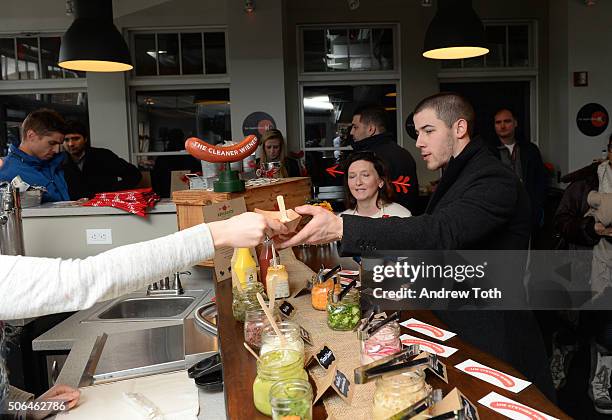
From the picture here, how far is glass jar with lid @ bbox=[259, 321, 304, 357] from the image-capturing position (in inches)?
53.4

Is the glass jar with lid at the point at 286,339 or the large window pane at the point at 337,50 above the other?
the large window pane at the point at 337,50

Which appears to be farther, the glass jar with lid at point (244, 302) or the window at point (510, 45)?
the window at point (510, 45)

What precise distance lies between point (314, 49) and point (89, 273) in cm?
637

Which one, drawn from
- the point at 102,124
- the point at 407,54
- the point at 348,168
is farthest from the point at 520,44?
the point at 102,124

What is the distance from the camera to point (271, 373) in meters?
1.23

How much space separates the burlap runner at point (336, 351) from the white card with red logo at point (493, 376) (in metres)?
0.28

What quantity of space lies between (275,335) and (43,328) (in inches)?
80.7

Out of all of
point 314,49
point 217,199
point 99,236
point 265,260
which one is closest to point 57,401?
point 265,260

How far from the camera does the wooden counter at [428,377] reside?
1.26m

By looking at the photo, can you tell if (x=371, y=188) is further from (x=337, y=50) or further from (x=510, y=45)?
(x=510, y=45)

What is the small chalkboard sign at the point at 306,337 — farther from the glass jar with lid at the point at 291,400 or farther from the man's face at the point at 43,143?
the man's face at the point at 43,143

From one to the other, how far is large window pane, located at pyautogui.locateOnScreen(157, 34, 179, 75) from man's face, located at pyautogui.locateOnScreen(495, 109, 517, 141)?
156 inches

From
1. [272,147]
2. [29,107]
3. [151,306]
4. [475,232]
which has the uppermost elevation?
[29,107]

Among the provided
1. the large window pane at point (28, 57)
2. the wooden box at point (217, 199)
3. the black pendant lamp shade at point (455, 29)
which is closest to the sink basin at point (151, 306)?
the wooden box at point (217, 199)
